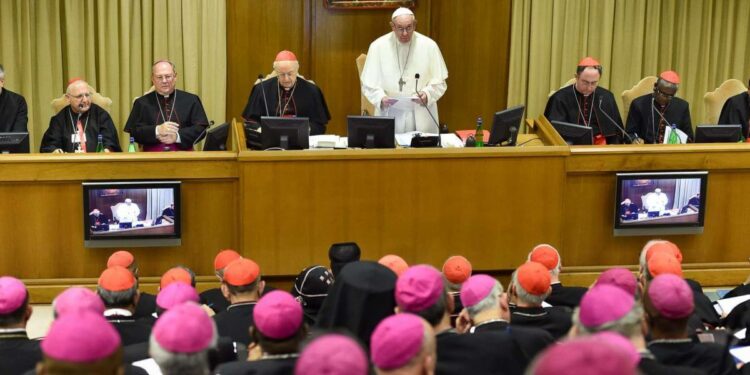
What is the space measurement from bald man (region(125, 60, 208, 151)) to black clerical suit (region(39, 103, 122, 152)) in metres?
0.20

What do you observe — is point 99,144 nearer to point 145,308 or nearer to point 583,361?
point 145,308

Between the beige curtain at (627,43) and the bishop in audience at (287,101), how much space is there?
2.55 metres

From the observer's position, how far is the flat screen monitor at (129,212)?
7.15 metres

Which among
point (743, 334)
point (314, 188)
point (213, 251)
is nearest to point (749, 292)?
point (743, 334)

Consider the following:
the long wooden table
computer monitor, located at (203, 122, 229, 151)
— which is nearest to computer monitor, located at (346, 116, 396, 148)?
the long wooden table

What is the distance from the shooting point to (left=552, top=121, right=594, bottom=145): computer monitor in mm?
7812

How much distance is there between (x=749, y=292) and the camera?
602 cm

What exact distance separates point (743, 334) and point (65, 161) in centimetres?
449

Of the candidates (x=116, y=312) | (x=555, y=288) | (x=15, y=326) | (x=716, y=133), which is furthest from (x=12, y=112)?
(x=716, y=133)

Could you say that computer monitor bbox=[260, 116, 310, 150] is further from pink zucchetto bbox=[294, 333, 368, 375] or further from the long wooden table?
pink zucchetto bbox=[294, 333, 368, 375]

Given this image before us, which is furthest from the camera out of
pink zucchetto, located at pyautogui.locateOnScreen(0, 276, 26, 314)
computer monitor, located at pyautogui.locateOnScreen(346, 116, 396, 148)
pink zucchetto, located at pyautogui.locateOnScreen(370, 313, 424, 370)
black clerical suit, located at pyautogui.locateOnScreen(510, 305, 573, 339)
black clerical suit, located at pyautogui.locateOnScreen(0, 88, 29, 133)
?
black clerical suit, located at pyautogui.locateOnScreen(0, 88, 29, 133)

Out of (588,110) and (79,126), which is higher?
(588,110)

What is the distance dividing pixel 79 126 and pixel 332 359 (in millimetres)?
6614

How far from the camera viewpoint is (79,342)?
9.84ft
